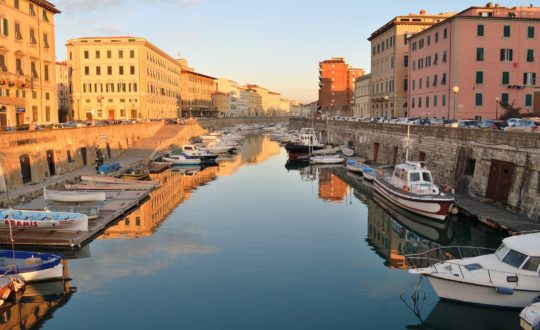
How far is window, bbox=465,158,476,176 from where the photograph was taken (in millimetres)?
36250

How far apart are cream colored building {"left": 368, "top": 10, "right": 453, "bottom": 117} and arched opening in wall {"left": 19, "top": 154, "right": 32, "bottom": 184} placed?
58.6 metres

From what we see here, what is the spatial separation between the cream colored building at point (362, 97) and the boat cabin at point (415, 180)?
229 ft

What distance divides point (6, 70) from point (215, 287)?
1812 inches

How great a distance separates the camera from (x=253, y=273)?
22.9 m

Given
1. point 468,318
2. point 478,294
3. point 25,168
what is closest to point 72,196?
point 25,168

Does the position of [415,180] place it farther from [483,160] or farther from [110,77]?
[110,77]

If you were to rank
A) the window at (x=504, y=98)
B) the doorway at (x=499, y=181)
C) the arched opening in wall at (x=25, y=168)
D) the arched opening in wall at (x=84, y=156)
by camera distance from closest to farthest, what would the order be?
the doorway at (x=499, y=181) < the arched opening in wall at (x=25, y=168) < the arched opening in wall at (x=84, y=156) < the window at (x=504, y=98)

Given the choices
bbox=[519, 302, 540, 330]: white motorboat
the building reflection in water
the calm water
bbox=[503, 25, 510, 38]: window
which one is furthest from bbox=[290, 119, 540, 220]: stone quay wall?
the building reflection in water

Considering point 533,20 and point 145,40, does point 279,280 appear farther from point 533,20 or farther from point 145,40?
point 145,40

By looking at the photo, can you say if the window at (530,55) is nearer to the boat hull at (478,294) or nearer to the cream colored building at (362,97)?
the cream colored building at (362,97)

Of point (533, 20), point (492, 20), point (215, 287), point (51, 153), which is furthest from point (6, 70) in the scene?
point (533, 20)

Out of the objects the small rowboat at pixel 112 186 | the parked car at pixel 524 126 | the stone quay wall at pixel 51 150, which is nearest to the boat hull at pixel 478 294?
the parked car at pixel 524 126

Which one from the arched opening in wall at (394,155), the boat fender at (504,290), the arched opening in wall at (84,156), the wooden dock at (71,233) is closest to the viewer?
the boat fender at (504,290)

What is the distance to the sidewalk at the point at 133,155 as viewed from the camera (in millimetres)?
35969
